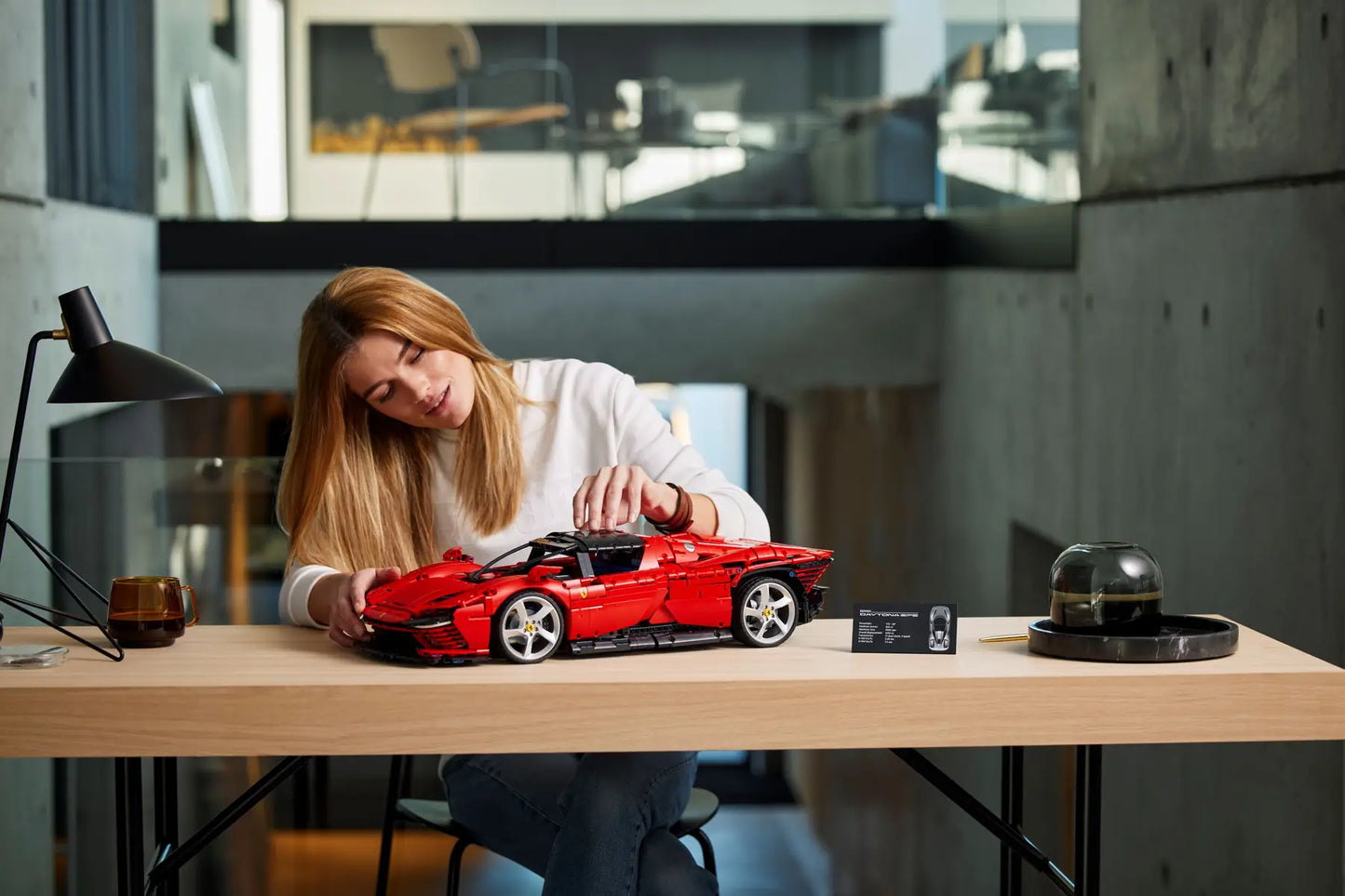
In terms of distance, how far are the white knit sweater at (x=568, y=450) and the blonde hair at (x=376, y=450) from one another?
0.06 ft

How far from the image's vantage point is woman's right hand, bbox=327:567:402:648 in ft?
4.79

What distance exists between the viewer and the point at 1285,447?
8.53ft

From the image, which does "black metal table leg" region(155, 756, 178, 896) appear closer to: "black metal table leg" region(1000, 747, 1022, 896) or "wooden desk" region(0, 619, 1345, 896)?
"wooden desk" region(0, 619, 1345, 896)

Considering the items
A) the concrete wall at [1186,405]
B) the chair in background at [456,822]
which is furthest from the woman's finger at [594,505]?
the concrete wall at [1186,405]

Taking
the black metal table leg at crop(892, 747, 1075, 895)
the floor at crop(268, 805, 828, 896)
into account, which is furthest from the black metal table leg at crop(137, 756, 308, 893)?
the floor at crop(268, 805, 828, 896)

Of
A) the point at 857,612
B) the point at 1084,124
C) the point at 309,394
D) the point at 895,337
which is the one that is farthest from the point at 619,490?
the point at 895,337

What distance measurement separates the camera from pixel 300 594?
64.0 inches

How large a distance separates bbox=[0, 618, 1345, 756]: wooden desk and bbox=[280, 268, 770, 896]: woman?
15 centimetres

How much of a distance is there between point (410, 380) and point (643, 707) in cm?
57

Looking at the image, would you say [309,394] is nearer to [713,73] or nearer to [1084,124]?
[1084,124]

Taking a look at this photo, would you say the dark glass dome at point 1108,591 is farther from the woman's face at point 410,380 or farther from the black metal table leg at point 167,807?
the black metal table leg at point 167,807

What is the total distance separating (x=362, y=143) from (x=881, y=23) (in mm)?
2069

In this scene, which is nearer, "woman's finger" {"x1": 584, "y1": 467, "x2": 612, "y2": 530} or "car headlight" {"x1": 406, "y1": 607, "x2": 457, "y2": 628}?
"car headlight" {"x1": 406, "y1": 607, "x2": 457, "y2": 628}

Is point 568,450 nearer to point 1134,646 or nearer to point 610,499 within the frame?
point 610,499
